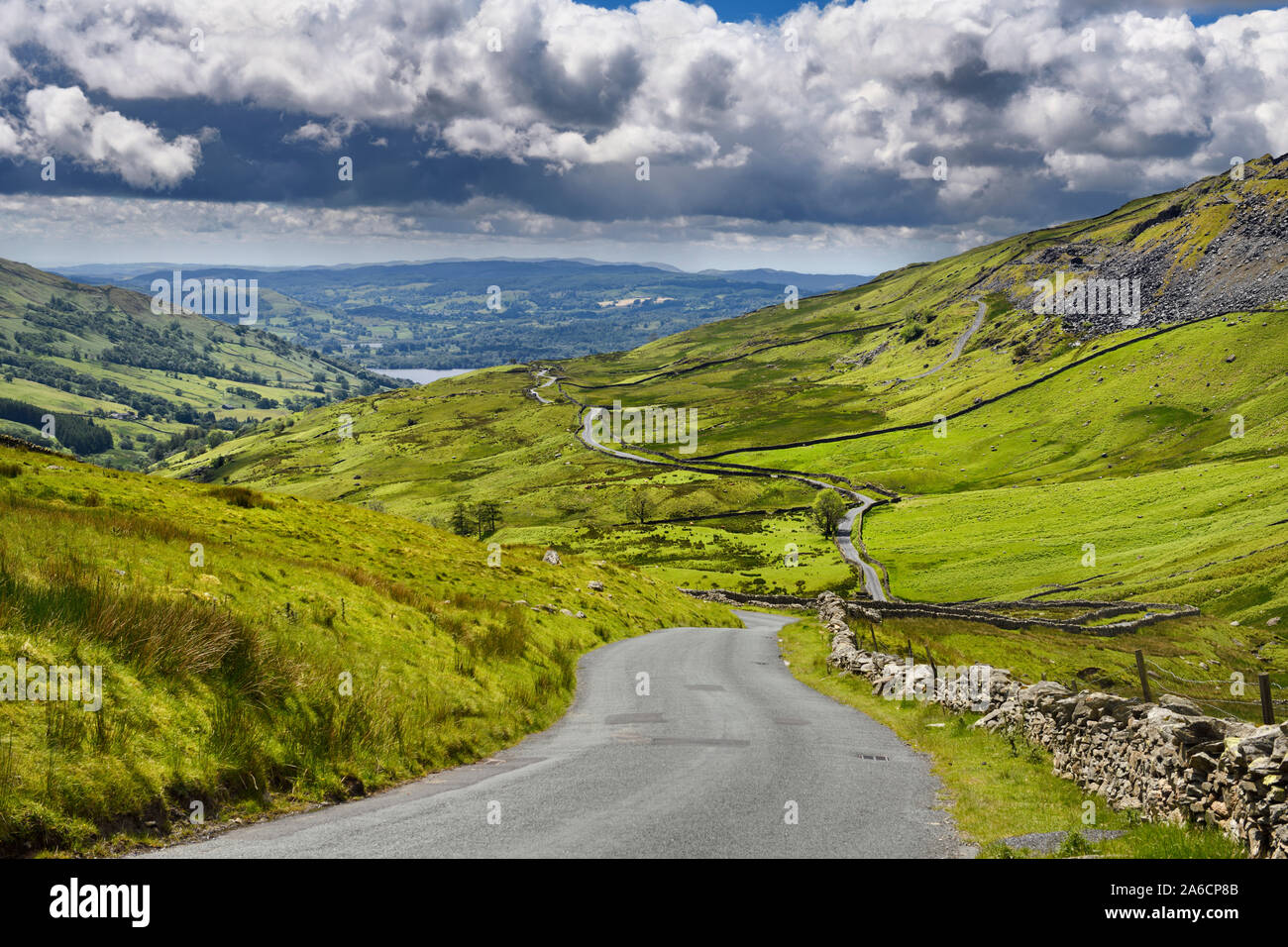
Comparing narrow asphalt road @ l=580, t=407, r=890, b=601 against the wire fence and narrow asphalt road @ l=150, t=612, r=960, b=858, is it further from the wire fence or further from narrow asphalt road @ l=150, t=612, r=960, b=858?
narrow asphalt road @ l=150, t=612, r=960, b=858

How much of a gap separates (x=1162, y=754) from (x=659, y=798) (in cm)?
952

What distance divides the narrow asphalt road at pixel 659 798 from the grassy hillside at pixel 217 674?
3.35ft

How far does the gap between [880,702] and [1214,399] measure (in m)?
193

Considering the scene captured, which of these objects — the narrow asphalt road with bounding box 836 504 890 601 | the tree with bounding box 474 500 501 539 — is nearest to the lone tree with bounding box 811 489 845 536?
the narrow asphalt road with bounding box 836 504 890 601

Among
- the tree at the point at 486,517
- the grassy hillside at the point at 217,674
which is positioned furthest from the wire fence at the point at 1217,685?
the tree at the point at 486,517

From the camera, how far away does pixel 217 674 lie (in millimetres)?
14297

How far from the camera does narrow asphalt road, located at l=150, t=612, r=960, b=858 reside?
1128 centimetres

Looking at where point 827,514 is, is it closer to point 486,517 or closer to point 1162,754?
point 486,517

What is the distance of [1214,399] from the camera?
6831 inches

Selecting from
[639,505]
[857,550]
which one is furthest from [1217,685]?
[639,505]

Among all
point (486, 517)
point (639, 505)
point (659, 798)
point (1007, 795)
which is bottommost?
point (486, 517)

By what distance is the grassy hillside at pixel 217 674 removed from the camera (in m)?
10.8
